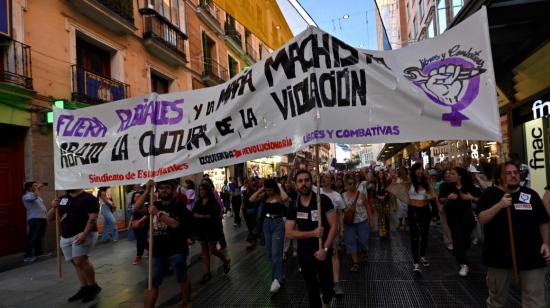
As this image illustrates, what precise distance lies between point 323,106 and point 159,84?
1483 centimetres

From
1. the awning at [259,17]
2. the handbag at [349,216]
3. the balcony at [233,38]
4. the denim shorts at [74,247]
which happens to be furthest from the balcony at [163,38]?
the handbag at [349,216]

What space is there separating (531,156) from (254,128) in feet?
28.9

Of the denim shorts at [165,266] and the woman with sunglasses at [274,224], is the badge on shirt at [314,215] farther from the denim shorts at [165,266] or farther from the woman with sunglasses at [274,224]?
the woman with sunglasses at [274,224]

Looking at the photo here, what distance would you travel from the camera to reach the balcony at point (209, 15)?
790 inches

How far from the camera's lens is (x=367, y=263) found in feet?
24.1

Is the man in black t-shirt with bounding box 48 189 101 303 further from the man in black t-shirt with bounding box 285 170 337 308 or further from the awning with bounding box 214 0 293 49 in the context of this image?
the awning with bounding box 214 0 293 49

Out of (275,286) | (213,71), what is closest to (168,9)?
(213,71)

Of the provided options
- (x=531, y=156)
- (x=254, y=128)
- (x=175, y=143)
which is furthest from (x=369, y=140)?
(x=531, y=156)

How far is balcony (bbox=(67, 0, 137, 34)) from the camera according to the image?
12062 mm

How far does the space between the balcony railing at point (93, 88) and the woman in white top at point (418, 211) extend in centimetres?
959

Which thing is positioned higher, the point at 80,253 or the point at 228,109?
→ the point at 228,109

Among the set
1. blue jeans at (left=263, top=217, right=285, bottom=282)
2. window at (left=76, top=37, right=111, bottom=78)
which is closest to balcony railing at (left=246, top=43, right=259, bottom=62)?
window at (left=76, top=37, right=111, bottom=78)

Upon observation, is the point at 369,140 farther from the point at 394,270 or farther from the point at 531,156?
the point at 531,156

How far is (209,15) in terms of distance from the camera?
824 inches
